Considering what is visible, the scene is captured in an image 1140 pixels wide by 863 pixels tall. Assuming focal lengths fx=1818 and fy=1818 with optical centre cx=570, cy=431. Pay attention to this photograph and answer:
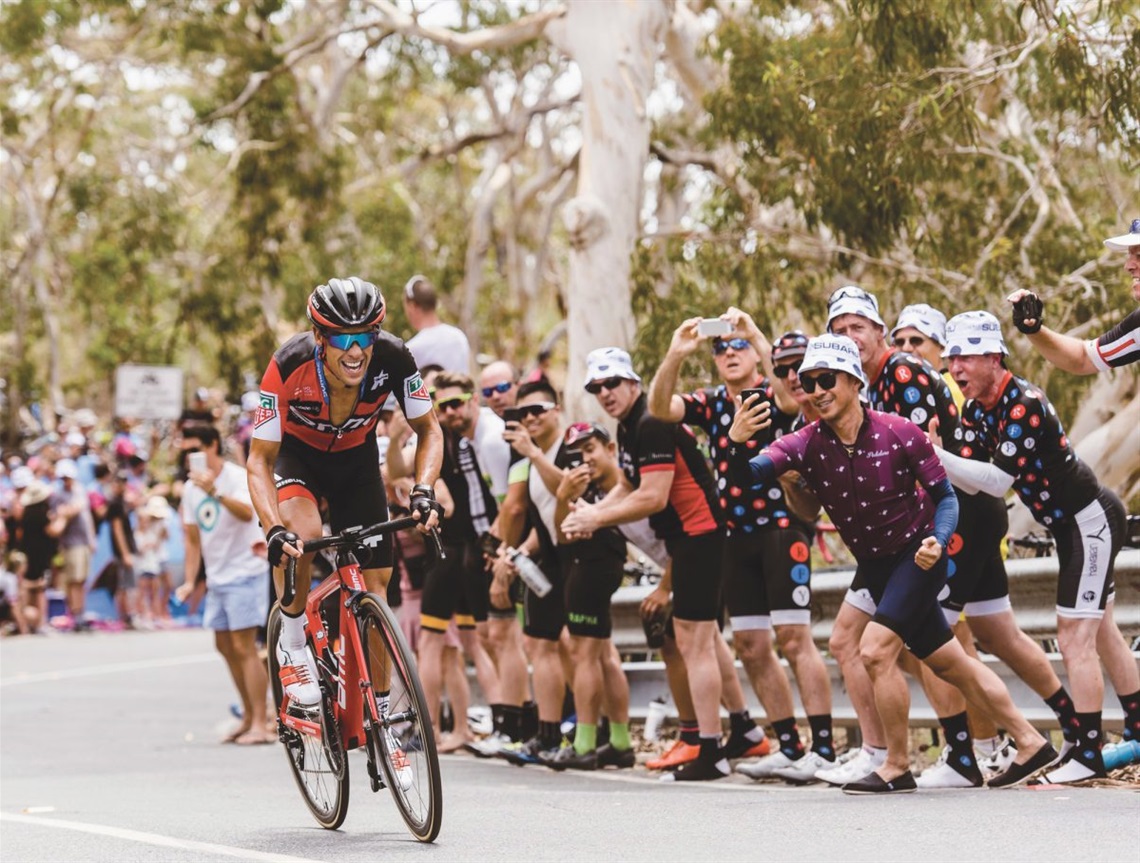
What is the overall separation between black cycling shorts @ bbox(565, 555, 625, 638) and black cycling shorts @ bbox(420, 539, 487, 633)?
1270 millimetres

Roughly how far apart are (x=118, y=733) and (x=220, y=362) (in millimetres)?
14454

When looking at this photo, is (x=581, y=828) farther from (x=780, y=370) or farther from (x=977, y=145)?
(x=977, y=145)

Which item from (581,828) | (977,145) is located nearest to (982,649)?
(581,828)

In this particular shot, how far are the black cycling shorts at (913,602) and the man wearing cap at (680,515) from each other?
1.51 meters

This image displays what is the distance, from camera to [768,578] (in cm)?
952

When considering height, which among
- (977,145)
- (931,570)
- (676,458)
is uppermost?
(977,145)

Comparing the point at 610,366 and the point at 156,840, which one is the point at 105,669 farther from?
the point at 156,840

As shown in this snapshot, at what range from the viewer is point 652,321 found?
1625 centimetres

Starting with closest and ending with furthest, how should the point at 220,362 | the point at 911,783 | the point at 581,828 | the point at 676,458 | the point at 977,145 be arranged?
the point at 581,828 → the point at 911,783 → the point at 676,458 → the point at 977,145 → the point at 220,362

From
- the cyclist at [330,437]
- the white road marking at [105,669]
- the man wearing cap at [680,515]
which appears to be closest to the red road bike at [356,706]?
the cyclist at [330,437]

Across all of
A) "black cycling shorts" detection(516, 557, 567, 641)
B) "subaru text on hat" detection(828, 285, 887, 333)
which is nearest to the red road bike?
"subaru text on hat" detection(828, 285, 887, 333)

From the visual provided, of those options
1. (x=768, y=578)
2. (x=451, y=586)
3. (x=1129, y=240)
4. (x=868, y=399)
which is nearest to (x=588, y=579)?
(x=768, y=578)

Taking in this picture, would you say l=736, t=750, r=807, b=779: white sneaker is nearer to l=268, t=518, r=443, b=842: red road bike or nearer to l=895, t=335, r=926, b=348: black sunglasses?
l=895, t=335, r=926, b=348: black sunglasses

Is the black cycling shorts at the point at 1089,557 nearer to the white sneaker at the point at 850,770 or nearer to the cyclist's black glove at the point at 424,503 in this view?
the white sneaker at the point at 850,770
